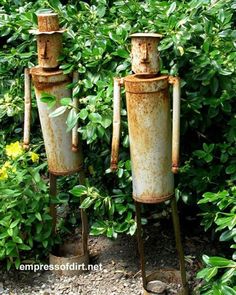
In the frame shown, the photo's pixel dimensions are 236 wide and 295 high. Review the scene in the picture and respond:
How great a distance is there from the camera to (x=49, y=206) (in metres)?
2.44

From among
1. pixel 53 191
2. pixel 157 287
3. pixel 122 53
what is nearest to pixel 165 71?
pixel 122 53

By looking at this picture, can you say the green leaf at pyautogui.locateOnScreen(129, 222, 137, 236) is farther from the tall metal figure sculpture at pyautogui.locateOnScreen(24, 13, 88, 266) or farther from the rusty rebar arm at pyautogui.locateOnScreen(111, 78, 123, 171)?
the rusty rebar arm at pyautogui.locateOnScreen(111, 78, 123, 171)

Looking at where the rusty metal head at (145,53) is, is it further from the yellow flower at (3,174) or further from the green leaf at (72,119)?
the yellow flower at (3,174)

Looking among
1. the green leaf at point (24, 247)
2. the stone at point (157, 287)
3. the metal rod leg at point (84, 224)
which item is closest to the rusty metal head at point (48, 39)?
the metal rod leg at point (84, 224)

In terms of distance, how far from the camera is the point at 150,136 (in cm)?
197

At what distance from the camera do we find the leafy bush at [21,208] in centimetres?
231

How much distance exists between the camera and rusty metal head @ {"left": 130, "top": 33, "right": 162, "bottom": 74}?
6.21 feet

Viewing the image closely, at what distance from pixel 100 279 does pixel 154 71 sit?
930 mm

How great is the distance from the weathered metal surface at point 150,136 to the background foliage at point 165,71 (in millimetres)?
→ 149

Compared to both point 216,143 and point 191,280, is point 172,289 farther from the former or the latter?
point 216,143

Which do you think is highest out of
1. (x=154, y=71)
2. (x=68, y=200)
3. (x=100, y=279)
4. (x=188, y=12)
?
(x=188, y=12)

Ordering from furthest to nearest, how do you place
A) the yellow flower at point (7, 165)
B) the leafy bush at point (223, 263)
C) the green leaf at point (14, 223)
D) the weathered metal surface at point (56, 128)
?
the yellow flower at point (7, 165), the green leaf at point (14, 223), the weathered metal surface at point (56, 128), the leafy bush at point (223, 263)

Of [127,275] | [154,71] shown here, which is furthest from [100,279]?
[154,71]

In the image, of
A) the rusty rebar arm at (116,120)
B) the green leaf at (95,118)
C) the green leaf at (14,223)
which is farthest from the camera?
the green leaf at (14,223)
